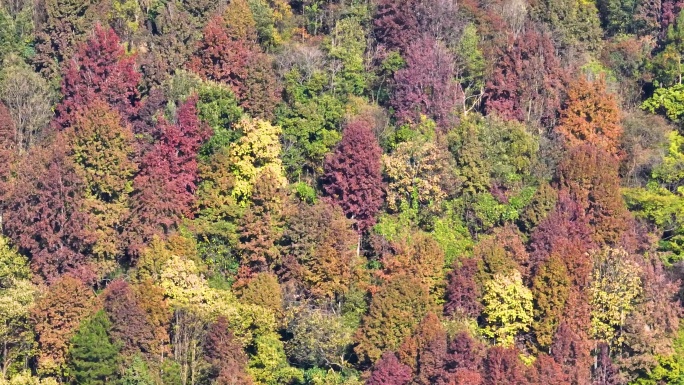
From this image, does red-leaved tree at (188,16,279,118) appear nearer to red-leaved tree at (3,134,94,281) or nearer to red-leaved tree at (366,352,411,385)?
red-leaved tree at (3,134,94,281)

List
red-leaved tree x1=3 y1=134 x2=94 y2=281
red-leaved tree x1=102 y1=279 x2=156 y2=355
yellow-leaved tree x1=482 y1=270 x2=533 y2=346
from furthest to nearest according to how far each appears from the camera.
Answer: yellow-leaved tree x1=482 y1=270 x2=533 y2=346, red-leaved tree x1=3 y1=134 x2=94 y2=281, red-leaved tree x1=102 y1=279 x2=156 y2=355

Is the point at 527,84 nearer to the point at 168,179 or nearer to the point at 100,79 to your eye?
the point at 168,179

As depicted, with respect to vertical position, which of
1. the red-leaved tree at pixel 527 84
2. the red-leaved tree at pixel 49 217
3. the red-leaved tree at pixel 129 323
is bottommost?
the red-leaved tree at pixel 129 323

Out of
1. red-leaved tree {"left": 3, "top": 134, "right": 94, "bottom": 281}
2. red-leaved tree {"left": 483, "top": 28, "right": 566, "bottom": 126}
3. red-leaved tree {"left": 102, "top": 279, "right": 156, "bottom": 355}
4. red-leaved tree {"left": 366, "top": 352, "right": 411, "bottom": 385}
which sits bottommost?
red-leaved tree {"left": 366, "top": 352, "right": 411, "bottom": 385}

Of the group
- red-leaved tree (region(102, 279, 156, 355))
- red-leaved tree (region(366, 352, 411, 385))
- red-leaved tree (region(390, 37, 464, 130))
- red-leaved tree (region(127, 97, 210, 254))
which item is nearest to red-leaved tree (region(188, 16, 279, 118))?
red-leaved tree (region(127, 97, 210, 254))

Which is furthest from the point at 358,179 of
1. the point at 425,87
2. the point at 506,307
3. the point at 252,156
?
the point at 506,307

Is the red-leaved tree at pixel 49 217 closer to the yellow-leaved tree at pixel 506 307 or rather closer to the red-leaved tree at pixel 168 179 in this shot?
the red-leaved tree at pixel 168 179

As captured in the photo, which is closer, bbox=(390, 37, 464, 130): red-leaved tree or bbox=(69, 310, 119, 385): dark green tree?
bbox=(69, 310, 119, 385): dark green tree

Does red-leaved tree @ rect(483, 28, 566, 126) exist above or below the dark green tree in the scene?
above

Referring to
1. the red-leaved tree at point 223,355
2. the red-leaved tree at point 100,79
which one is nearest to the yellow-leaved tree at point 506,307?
the red-leaved tree at point 223,355
